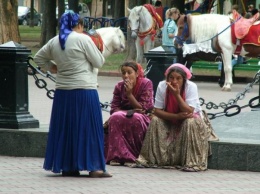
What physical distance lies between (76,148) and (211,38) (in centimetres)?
1237

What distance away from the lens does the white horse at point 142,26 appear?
25406 mm

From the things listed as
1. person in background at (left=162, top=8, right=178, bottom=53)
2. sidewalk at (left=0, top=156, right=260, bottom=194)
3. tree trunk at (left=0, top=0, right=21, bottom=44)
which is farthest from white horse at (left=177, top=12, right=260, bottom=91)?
sidewalk at (left=0, top=156, right=260, bottom=194)

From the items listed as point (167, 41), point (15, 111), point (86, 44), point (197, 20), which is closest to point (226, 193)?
point (86, 44)

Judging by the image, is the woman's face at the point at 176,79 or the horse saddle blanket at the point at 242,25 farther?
the horse saddle blanket at the point at 242,25

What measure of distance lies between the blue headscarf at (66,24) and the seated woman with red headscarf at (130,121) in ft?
3.74

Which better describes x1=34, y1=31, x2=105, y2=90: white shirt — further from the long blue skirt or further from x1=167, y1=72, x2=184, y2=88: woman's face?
x1=167, y1=72, x2=184, y2=88: woman's face

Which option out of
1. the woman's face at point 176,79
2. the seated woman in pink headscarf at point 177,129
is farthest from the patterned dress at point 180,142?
the woman's face at point 176,79

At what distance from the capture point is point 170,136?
428 inches

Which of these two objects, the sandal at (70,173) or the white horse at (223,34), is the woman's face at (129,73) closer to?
the sandal at (70,173)

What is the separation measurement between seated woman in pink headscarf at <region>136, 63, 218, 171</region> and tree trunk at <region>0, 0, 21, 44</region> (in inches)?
746

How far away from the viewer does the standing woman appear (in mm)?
10016

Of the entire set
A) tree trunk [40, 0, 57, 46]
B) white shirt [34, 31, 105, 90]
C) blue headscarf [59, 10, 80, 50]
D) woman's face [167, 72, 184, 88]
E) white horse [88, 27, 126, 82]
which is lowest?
tree trunk [40, 0, 57, 46]

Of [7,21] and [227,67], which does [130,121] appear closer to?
[227,67]

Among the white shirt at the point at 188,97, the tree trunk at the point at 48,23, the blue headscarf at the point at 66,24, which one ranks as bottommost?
the tree trunk at the point at 48,23
